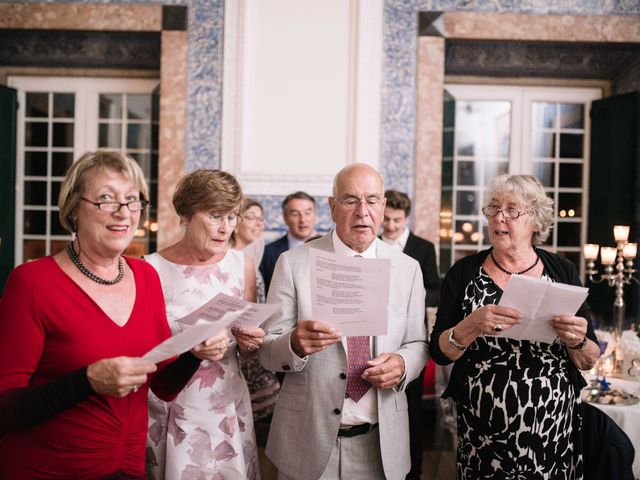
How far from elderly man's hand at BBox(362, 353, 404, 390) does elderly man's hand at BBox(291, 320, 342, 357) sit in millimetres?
209

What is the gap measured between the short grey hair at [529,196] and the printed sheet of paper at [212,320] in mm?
1006

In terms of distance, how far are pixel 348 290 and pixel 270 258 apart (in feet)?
8.81

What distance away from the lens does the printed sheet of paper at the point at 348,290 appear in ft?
5.54

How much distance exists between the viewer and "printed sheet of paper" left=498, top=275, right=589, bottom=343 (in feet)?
5.90

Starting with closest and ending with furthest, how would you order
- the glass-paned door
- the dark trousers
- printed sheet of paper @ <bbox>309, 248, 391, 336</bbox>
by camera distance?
printed sheet of paper @ <bbox>309, 248, 391, 336</bbox> < the dark trousers < the glass-paned door

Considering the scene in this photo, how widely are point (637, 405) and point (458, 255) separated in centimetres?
464

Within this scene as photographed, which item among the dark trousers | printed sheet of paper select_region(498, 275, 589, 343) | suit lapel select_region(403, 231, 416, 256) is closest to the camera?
printed sheet of paper select_region(498, 275, 589, 343)

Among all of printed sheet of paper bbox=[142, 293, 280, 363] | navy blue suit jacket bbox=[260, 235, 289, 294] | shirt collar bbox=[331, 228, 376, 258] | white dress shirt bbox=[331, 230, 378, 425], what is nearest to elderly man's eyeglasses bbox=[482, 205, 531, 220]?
shirt collar bbox=[331, 228, 376, 258]

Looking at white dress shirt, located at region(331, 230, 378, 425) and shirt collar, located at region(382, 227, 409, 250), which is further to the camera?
shirt collar, located at region(382, 227, 409, 250)

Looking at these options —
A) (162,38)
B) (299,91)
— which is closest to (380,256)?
(299,91)

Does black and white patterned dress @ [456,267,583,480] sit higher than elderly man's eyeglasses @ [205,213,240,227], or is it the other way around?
elderly man's eyeglasses @ [205,213,240,227]

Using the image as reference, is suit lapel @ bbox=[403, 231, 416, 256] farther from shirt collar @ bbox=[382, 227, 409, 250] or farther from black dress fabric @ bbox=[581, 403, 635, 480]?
black dress fabric @ bbox=[581, 403, 635, 480]

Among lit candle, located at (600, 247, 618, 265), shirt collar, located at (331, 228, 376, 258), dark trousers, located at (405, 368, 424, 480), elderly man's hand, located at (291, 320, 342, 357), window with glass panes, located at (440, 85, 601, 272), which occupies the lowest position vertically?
dark trousers, located at (405, 368, 424, 480)

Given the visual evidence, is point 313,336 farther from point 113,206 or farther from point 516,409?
point 516,409
